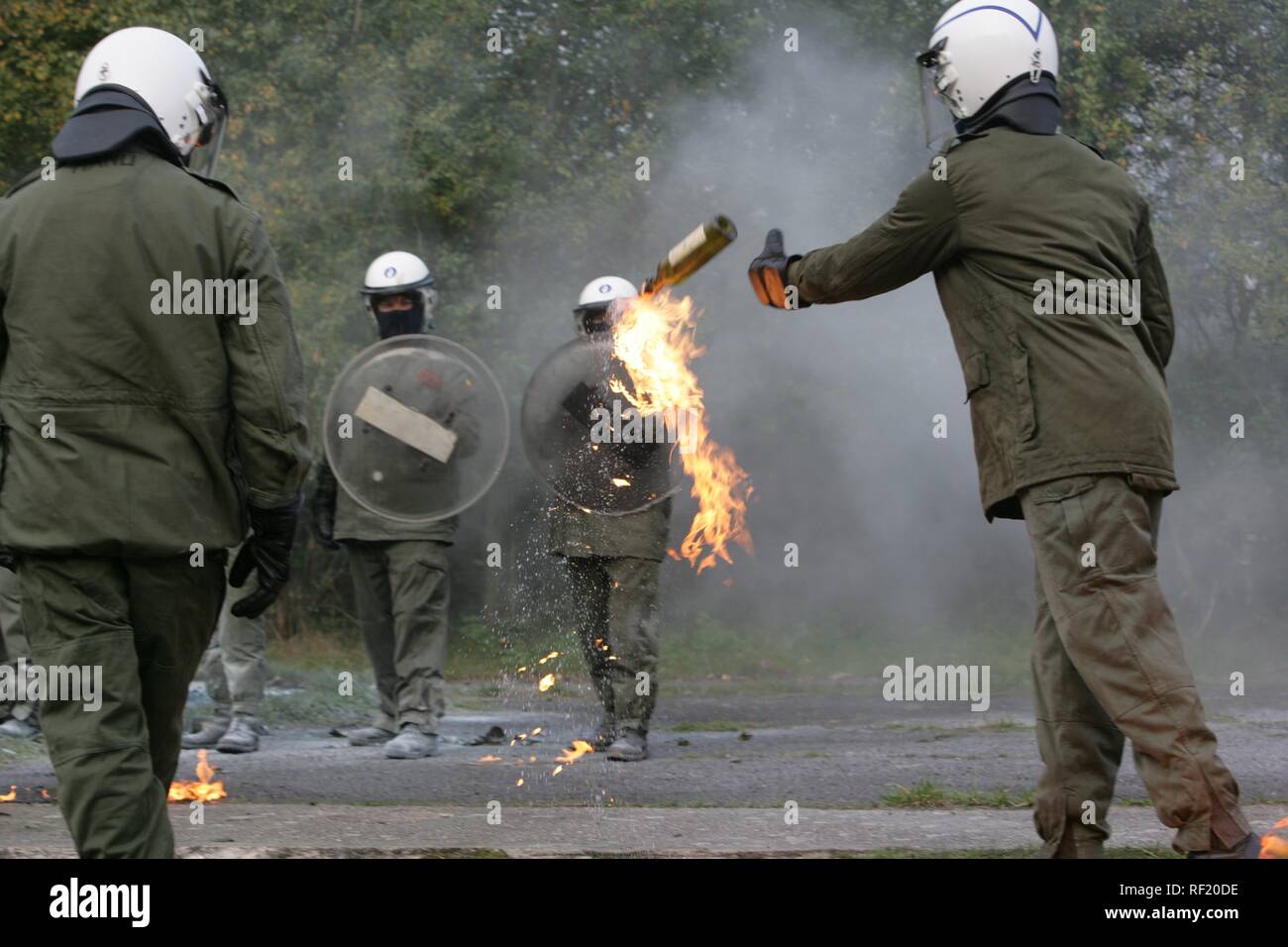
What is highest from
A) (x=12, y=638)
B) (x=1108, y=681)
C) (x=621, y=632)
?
(x=12, y=638)

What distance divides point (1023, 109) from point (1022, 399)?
27.8 inches

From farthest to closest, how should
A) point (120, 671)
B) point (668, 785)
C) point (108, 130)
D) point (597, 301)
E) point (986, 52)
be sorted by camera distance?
point (597, 301) → point (668, 785) → point (986, 52) → point (108, 130) → point (120, 671)

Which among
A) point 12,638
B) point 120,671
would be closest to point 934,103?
point 120,671

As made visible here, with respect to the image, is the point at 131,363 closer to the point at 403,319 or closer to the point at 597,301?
the point at 597,301

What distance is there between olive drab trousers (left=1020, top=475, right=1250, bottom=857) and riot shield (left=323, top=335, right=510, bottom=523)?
11.0 ft

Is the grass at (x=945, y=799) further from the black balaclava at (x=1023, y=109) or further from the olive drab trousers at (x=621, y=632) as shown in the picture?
the black balaclava at (x=1023, y=109)

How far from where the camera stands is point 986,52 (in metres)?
3.80

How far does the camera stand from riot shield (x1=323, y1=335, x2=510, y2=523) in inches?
261

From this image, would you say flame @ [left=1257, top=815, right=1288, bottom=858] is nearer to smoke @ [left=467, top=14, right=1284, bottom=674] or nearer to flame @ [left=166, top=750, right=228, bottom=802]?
flame @ [left=166, top=750, right=228, bottom=802]

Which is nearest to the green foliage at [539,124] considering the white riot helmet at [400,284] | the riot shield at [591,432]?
the white riot helmet at [400,284]

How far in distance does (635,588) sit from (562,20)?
7.07 meters

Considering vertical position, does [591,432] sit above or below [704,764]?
above
